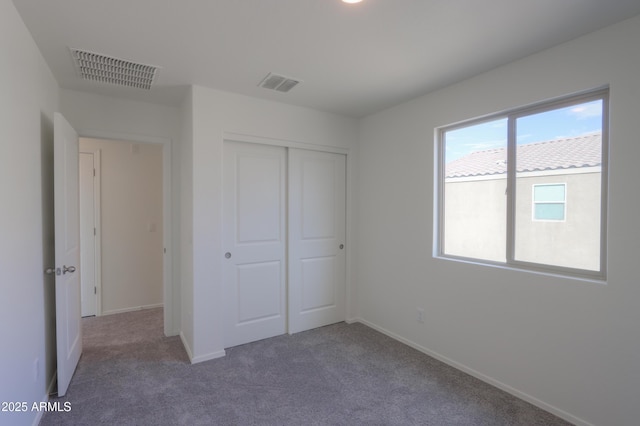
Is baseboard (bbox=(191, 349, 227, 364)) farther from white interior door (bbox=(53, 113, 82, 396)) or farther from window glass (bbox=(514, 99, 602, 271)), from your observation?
window glass (bbox=(514, 99, 602, 271))

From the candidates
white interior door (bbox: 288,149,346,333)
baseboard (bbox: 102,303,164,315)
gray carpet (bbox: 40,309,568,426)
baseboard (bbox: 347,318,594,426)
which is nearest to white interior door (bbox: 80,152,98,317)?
baseboard (bbox: 102,303,164,315)

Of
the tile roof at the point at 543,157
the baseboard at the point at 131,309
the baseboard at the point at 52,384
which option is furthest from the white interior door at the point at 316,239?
the baseboard at the point at 131,309

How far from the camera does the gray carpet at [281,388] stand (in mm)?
2094

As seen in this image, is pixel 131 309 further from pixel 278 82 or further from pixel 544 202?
pixel 544 202

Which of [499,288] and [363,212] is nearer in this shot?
[499,288]

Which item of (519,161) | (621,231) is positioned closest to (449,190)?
(519,161)

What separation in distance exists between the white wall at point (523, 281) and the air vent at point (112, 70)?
7.63 feet

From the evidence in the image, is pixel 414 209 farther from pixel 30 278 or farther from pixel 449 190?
pixel 30 278

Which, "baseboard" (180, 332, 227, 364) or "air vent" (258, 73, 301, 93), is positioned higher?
"air vent" (258, 73, 301, 93)

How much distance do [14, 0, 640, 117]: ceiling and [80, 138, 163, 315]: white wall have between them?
1.50 m

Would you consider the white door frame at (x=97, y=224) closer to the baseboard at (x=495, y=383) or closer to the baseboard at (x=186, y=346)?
the baseboard at (x=186, y=346)

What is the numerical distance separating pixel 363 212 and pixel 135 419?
2.83 meters

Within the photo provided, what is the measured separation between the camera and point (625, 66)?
6.07 ft

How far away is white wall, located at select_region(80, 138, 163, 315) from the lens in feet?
13.3
